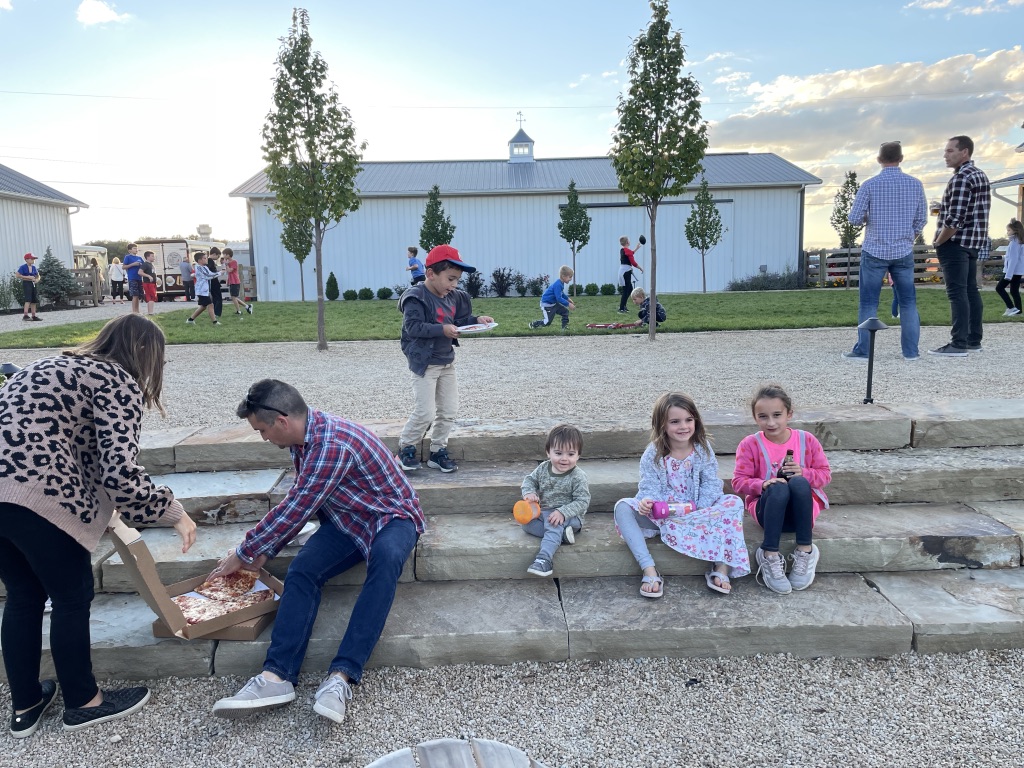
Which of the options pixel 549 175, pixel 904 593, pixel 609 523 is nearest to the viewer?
pixel 904 593

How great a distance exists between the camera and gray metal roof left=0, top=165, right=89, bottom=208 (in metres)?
24.5

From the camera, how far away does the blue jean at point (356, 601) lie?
290cm

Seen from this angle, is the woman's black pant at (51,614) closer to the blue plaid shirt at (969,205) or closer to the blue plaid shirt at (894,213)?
the blue plaid shirt at (894,213)

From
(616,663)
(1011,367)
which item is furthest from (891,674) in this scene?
(1011,367)

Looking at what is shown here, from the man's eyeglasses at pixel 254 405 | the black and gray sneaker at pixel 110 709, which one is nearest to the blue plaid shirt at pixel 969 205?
the man's eyeglasses at pixel 254 405

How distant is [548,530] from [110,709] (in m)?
1.96

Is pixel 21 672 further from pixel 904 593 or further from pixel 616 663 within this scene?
pixel 904 593

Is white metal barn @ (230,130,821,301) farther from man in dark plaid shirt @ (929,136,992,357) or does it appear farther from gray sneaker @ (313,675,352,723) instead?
gray sneaker @ (313,675,352,723)

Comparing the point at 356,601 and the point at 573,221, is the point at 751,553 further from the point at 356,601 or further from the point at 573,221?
the point at 573,221

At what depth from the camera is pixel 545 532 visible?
362cm

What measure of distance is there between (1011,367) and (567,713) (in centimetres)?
632

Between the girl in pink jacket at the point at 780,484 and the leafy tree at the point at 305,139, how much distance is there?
25.0ft

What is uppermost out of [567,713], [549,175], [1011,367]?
[549,175]

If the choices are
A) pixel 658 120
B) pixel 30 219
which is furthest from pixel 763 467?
pixel 30 219
